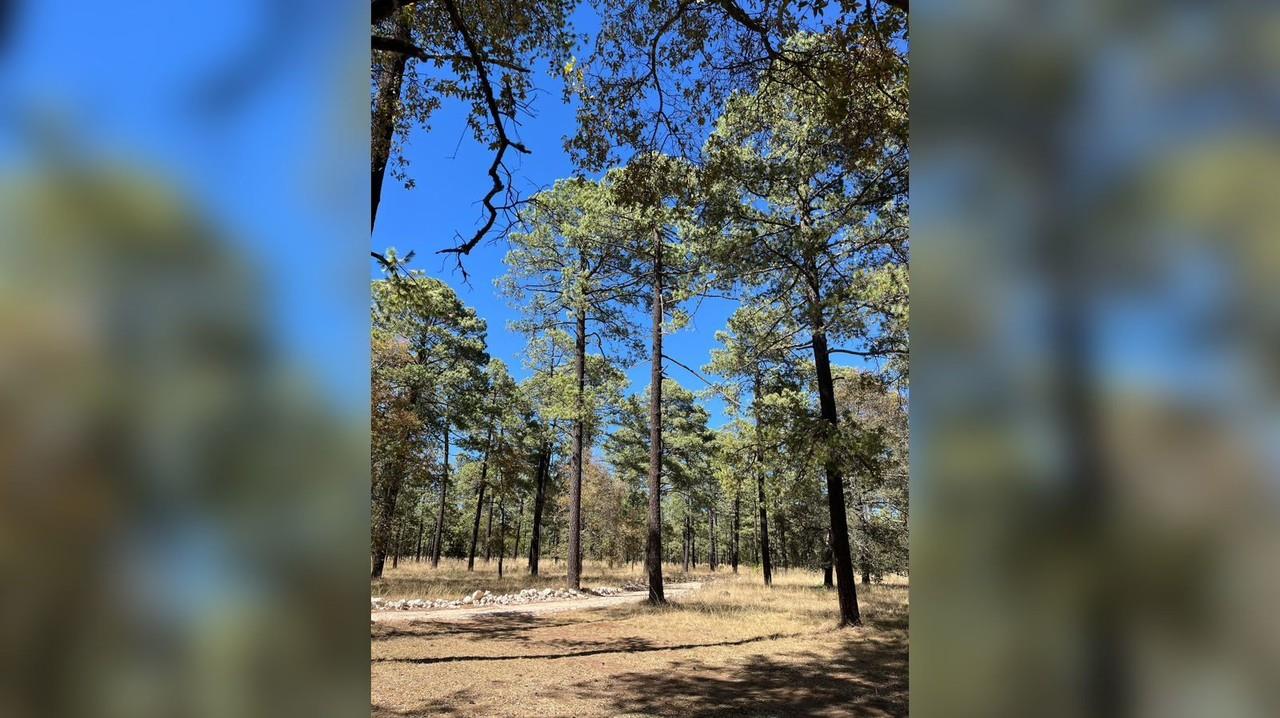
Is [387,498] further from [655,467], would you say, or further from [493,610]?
[655,467]

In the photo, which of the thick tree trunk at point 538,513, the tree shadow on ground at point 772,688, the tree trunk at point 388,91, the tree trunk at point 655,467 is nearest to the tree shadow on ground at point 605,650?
the tree shadow on ground at point 772,688

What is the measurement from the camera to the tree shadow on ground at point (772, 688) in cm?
609

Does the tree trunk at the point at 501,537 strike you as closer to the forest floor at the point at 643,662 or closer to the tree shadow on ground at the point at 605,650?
the forest floor at the point at 643,662

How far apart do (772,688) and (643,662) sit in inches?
74.6

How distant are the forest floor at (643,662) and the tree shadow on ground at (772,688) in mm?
19

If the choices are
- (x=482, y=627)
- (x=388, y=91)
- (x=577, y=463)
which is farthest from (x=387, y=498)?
(x=388, y=91)

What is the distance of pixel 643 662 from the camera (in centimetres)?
826

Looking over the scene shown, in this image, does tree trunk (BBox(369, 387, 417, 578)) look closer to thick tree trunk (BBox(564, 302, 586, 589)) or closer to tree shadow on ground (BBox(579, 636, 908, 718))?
thick tree trunk (BBox(564, 302, 586, 589))
